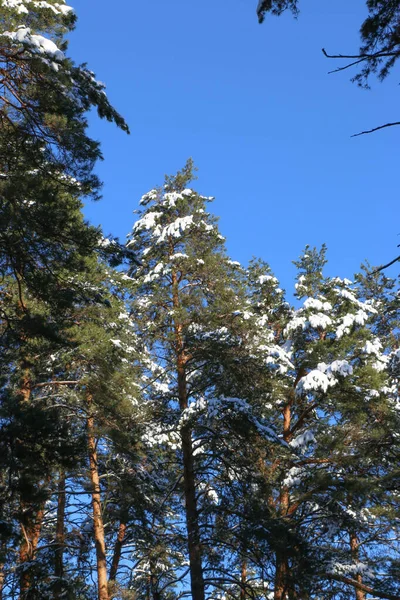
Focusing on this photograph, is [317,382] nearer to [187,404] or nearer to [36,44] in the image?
[187,404]

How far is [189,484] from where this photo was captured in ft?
43.1

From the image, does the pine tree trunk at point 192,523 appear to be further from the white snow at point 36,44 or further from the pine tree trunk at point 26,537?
the white snow at point 36,44

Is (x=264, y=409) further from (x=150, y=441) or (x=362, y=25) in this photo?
(x=362, y=25)

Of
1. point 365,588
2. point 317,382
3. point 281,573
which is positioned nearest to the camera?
point 281,573

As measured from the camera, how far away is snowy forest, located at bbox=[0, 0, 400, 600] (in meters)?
9.78

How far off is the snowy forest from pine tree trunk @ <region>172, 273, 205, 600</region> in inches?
1.5

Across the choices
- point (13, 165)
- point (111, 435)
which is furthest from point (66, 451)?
point (111, 435)

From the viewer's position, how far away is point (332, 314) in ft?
56.2

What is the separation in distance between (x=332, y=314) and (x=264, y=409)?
15.5ft

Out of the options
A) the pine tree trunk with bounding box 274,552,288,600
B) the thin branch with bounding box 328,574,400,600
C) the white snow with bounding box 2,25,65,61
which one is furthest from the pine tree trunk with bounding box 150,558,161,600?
the white snow with bounding box 2,25,65,61

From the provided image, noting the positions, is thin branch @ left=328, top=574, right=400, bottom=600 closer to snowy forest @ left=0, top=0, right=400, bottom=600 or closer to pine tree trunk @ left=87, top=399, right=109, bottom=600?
A: snowy forest @ left=0, top=0, right=400, bottom=600

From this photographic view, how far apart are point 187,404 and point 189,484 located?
1841 millimetres

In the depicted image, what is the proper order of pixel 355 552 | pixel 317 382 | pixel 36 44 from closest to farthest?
pixel 36 44 → pixel 355 552 → pixel 317 382

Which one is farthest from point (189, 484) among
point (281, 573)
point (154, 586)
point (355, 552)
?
point (355, 552)
